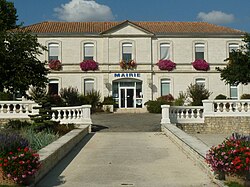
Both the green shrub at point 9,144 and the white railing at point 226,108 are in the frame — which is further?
the white railing at point 226,108

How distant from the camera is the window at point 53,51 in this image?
34.1 m

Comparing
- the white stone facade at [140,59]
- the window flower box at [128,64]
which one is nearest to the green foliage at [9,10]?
the white stone facade at [140,59]

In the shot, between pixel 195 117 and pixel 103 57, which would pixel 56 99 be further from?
pixel 195 117

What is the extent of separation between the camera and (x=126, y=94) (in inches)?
1345

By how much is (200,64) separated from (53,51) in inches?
536

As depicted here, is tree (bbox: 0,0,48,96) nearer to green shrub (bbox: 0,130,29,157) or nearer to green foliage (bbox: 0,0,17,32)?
green shrub (bbox: 0,130,29,157)

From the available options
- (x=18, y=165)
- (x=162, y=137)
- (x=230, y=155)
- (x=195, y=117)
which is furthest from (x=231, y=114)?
(x=18, y=165)

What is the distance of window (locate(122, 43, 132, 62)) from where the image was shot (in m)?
34.3

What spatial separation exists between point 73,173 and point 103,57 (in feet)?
85.5

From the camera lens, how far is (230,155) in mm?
6680

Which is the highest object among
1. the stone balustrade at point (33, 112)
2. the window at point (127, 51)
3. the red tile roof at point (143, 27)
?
the red tile roof at point (143, 27)

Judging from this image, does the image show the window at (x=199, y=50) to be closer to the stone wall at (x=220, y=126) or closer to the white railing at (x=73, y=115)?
the stone wall at (x=220, y=126)

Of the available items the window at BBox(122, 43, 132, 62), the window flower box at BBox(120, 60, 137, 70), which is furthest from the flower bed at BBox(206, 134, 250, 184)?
the window at BBox(122, 43, 132, 62)

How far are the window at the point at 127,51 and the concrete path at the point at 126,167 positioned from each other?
69.3ft
